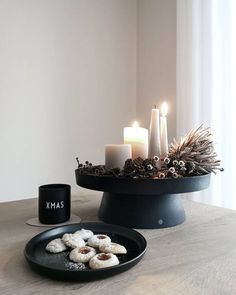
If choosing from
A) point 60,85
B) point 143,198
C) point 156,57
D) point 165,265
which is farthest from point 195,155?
point 156,57

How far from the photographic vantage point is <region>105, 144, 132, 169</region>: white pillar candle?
0.80 meters

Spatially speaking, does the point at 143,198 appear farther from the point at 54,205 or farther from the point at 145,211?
the point at 54,205

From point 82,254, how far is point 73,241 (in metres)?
0.06

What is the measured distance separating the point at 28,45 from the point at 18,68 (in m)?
0.17

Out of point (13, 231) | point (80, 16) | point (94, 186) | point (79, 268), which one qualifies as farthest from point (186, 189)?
point (80, 16)

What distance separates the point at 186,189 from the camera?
722 millimetres

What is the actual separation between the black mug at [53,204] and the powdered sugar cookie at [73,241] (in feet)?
0.59

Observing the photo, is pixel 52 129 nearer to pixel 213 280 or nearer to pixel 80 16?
pixel 80 16

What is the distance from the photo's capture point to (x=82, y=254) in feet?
1.80

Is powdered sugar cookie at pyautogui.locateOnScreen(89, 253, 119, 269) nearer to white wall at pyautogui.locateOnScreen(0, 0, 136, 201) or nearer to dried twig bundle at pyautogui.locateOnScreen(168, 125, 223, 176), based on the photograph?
dried twig bundle at pyautogui.locateOnScreen(168, 125, 223, 176)

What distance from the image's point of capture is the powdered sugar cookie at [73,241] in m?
0.60

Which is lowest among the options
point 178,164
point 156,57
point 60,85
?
point 178,164

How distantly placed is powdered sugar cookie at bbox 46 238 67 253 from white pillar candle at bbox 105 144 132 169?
267 millimetres

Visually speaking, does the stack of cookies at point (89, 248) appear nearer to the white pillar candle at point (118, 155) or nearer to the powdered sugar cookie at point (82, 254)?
the powdered sugar cookie at point (82, 254)
